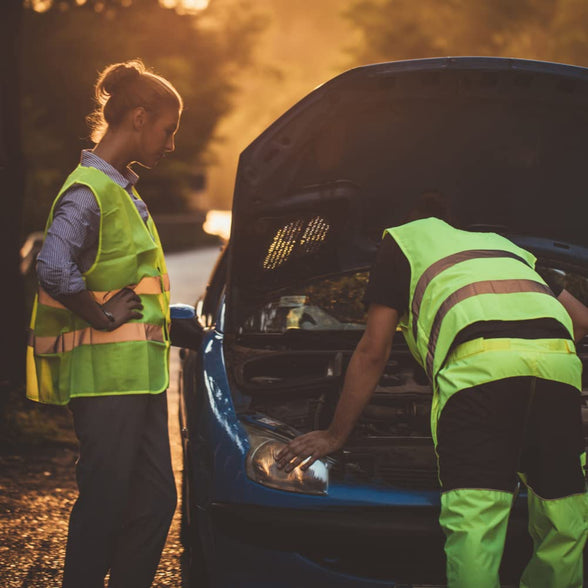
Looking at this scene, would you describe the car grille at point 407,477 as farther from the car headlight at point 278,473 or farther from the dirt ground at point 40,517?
the dirt ground at point 40,517

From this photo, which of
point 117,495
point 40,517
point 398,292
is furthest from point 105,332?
point 40,517

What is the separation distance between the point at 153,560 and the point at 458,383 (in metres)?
1.28

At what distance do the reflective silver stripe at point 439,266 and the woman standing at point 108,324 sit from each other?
0.88 meters

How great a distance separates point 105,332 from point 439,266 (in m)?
1.08

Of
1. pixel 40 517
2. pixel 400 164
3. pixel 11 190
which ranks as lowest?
pixel 40 517

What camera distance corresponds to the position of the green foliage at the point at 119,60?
2420 cm

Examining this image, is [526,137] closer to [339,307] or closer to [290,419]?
[339,307]

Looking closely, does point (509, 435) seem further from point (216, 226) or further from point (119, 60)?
point (216, 226)

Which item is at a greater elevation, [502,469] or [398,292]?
[398,292]

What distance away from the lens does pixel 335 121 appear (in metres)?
4.09

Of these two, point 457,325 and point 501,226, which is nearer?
point 457,325

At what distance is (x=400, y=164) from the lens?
176 inches

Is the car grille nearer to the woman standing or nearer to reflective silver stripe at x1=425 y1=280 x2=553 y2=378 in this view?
reflective silver stripe at x1=425 y1=280 x2=553 y2=378

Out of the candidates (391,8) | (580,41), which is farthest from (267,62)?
(580,41)
